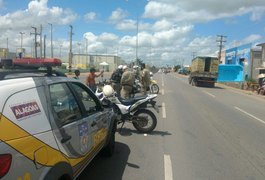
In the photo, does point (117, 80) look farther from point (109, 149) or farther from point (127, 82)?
point (109, 149)

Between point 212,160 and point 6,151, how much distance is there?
4610mm

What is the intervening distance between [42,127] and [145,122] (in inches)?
224

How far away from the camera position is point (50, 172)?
9.93ft

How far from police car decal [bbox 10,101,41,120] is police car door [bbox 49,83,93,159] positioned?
1.15 ft

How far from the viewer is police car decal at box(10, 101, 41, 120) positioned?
2760 mm

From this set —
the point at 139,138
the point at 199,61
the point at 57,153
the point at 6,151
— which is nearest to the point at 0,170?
the point at 6,151

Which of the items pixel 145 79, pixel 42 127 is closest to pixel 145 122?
pixel 42 127

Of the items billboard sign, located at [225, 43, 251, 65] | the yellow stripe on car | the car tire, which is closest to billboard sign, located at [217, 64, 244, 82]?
billboard sign, located at [225, 43, 251, 65]

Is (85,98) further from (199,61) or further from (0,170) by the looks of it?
(199,61)

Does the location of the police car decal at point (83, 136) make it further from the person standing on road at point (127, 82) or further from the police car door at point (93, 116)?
the person standing on road at point (127, 82)

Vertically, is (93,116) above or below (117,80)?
above

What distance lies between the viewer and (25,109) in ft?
9.47

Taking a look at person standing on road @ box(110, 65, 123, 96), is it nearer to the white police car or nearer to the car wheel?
the car wheel

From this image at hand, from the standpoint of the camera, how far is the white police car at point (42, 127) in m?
2.64
